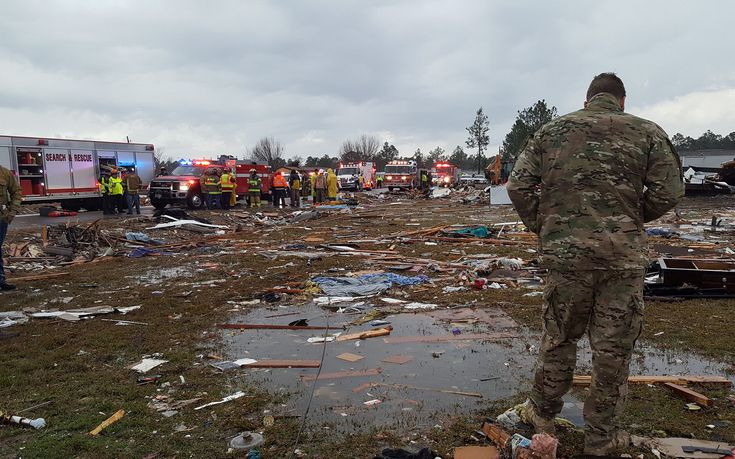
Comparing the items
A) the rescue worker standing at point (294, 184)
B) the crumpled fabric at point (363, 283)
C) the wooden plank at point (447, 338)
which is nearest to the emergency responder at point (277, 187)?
the rescue worker standing at point (294, 184)

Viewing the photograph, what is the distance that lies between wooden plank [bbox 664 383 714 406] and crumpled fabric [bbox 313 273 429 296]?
13.4 feet

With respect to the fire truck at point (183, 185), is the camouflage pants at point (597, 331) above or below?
below

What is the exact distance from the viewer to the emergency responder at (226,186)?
21125 millimetres

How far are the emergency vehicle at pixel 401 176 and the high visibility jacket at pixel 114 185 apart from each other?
79.0 feet

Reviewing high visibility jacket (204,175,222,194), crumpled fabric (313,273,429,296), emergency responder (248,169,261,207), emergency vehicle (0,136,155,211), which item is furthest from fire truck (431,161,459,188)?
crumpled fabric (313,273,429,296)

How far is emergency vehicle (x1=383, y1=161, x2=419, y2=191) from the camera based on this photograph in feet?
132

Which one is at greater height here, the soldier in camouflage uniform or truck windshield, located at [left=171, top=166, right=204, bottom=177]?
truck windshield, located at [left=171, top=166, right=204, bottom=177]

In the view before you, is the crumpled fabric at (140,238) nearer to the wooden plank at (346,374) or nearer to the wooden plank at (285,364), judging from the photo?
the wooden plank at (285,364)

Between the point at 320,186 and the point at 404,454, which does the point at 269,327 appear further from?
the point at 320,186

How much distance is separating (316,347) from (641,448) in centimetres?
298

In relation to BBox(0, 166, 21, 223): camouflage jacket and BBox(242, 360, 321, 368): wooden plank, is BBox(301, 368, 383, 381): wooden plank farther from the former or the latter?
BBox(0, 166, 21, 223): camouflage jacket

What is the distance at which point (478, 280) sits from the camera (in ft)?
24.6

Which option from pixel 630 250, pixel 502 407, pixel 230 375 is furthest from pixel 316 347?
pixel 630 250

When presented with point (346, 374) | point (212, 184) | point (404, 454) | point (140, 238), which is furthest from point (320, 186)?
point (404, 454)
